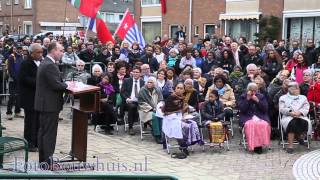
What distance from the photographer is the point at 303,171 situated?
8617mm

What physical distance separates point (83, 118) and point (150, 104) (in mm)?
3110

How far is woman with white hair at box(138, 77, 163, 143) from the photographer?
10766 mm

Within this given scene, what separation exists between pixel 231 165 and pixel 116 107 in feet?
12.6

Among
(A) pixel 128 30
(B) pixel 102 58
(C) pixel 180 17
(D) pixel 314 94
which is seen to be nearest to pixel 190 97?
(D) pixel 314 94

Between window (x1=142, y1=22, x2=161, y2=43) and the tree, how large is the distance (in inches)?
392

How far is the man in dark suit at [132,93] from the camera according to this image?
1155 centimetres

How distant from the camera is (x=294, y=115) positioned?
1031 cm

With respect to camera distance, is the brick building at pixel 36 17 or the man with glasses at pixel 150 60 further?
the brick building at pixel 36 17

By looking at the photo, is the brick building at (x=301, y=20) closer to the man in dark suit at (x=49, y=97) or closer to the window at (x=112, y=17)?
the man in dark suit at (x=49, y=97)

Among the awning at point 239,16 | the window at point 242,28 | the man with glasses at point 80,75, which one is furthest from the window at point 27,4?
the man with glasses at point 80,75

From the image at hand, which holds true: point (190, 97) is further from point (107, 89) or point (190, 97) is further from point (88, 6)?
point (88, 6)

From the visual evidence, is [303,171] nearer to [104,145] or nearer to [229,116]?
[229,116]

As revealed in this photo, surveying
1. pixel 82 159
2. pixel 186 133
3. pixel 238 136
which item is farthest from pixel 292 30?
pixel 82 159

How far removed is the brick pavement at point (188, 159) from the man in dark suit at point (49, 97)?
0.81 metres
